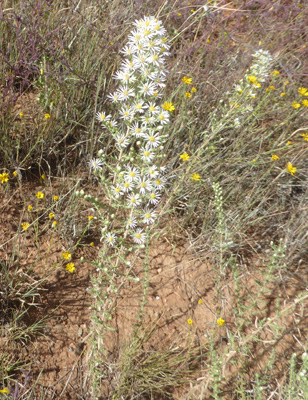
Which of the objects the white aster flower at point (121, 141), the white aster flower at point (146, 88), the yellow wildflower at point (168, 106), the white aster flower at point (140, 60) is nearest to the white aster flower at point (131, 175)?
the white aster flower at point (121, 141)

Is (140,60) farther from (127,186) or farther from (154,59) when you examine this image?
(127,186)

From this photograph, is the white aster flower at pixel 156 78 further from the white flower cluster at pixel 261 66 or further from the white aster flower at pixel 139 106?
the white flower cluster at pixel 261 66

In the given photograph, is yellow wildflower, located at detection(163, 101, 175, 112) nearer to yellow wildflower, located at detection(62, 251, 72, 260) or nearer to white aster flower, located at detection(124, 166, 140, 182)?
white aster flower, located at detection(124, 166, 140, 182)

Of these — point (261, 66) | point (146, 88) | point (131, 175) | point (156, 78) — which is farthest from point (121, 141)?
point (261, 66)

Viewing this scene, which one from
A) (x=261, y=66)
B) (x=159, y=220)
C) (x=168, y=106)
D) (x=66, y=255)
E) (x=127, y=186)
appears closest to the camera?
(x=127, y=186)

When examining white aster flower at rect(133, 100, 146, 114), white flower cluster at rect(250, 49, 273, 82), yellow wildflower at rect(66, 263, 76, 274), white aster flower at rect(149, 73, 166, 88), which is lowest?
yellow wildflower at rect(66, 263, 76, 274)

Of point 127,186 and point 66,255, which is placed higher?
point 127,186

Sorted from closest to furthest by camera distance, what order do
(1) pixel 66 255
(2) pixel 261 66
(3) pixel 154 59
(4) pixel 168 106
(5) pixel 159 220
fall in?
1. (3) pixel 154 59
2. (1) pixel 66 255
3. (5) pixel 159 220
4. (4) pixel 168 106
5. (2) pixel 261 66

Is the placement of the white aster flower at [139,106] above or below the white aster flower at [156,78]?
below

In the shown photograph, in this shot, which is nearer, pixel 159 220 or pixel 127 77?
pixel 127 77

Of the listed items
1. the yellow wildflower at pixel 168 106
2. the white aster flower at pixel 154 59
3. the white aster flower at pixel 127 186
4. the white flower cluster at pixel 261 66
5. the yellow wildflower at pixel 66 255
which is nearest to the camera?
the white aster flower at pixel 154 59

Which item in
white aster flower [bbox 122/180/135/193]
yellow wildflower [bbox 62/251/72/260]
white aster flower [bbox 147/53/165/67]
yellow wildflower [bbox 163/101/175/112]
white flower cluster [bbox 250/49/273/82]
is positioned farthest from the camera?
white flower cluster [bbox 250/49/273/82]

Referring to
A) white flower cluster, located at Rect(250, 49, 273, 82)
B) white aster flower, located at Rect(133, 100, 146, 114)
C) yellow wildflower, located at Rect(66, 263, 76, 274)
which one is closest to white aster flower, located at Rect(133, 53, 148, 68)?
white aster flower, located at Rect(133, 100, 146, 114)

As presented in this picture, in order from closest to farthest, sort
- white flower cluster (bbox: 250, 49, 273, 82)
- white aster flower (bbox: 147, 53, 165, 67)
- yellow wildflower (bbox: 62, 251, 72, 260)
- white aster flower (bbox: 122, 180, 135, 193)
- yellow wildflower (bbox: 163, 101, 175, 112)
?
white aster flower (bbox: 147, 53, 165, 67)
white aster flower (bbox: 122, 180, 135, 193)
yellow wildflower (bbox: 62, 251, 72, 260)
yellow wildflower (bbox: 163, 101, 175, 112)
white flower cluster (bbox: 250, 49, 273, 82)
